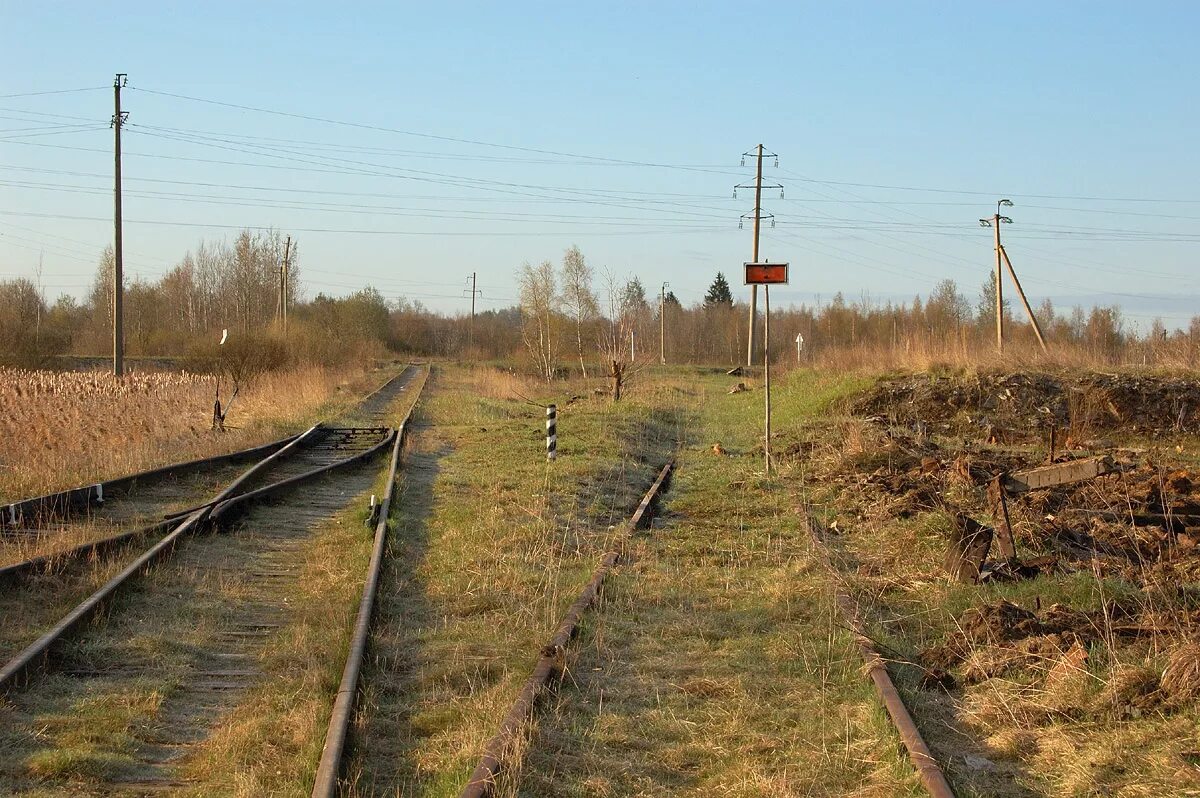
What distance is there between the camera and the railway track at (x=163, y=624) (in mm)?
6234

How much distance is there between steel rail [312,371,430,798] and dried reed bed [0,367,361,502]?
20.3ft

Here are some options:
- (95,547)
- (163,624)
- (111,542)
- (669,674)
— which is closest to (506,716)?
Answer: (669,674)

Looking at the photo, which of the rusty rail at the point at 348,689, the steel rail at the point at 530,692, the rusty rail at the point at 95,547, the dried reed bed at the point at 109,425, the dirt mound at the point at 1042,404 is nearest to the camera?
the steel rail at the point at 530,692

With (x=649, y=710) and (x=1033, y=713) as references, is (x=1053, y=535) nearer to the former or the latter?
(x=1033, y=713)

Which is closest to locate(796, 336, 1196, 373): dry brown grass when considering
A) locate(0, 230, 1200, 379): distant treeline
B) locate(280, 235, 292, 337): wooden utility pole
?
locate(0, 230, 1200, 379): distant treeline

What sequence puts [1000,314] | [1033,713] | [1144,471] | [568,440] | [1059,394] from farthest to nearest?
[1000,314] → [1059,394] → [568,440] → [1144,471] → [1033,713]

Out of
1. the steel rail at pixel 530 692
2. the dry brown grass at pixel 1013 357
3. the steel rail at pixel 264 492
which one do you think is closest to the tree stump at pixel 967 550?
the steel rail at pixel 530 692

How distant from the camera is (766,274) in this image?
16344 millimetres

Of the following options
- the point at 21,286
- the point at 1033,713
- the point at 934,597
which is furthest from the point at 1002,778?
the point at 21,286

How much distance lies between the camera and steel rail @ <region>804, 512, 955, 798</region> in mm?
5004

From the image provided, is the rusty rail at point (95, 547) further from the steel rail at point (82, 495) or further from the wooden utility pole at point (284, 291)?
the wooden utility pole at point (284, 291)

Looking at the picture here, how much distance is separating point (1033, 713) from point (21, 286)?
88.5 metres

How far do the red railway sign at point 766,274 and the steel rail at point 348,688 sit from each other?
714 cm

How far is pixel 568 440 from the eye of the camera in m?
21.7
